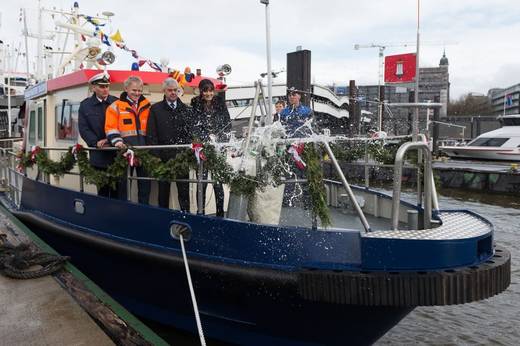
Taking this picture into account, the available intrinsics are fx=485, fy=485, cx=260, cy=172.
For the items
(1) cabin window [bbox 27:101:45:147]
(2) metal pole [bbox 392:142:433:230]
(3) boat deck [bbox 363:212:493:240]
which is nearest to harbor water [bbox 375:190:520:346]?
(3) boat deck [bbox 363:212:493:240]

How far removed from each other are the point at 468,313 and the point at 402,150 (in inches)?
143

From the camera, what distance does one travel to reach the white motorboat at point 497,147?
22766 mm

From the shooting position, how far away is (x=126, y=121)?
16.4 ft

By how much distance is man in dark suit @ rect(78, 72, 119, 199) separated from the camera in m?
5.18

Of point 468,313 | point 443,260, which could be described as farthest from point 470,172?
point 443,260

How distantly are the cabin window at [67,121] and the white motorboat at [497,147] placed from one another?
21.3 meters

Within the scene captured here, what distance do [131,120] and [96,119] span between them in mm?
518

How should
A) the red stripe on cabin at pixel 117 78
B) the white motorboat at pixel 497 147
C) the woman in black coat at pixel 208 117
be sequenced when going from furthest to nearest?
the white motorboat at pixel 497 147 < the red stripe on cabin at pixel 117 78 < the woman in black coat at pixel 208 117

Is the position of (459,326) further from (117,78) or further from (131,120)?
(117,78)

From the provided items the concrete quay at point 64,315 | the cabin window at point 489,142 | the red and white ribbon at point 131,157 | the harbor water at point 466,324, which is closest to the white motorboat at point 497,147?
the cabin window at point 489,142

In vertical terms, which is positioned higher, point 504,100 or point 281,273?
point 504,100

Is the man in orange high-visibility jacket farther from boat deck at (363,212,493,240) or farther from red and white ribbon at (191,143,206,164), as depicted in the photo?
boat deck at (363,212,493,240)

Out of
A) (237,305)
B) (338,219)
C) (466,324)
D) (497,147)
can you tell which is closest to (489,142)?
(497,147)

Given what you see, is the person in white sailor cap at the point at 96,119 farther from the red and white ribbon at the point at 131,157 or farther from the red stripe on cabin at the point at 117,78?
the red and white ribbon at the point at 131,157
